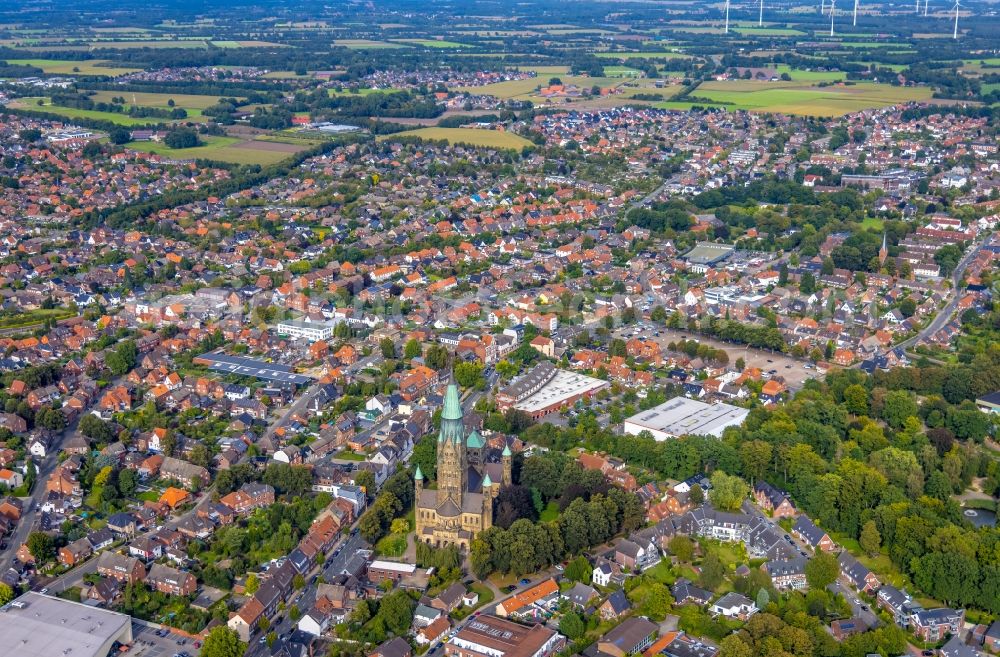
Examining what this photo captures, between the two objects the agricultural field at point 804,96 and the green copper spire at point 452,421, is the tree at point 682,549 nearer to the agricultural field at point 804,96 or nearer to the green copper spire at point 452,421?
the green copper spire at point 452,421

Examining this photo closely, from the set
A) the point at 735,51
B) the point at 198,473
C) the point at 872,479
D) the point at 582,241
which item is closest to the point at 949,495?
the point at 872,479

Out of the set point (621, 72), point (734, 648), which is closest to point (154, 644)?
point (734, 648)

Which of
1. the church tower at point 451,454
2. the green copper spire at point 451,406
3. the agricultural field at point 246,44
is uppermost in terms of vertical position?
the agricultural field at point 246,44

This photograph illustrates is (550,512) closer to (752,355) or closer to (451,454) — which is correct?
(451,454)

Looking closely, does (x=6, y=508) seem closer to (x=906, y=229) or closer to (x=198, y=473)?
(x=198, y=473)

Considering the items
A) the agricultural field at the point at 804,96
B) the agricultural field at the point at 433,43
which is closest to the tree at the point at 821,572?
the agricultural field at the point at 804,96

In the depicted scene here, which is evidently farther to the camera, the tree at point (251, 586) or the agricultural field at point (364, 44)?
the agricultural field at point (364, 44)
